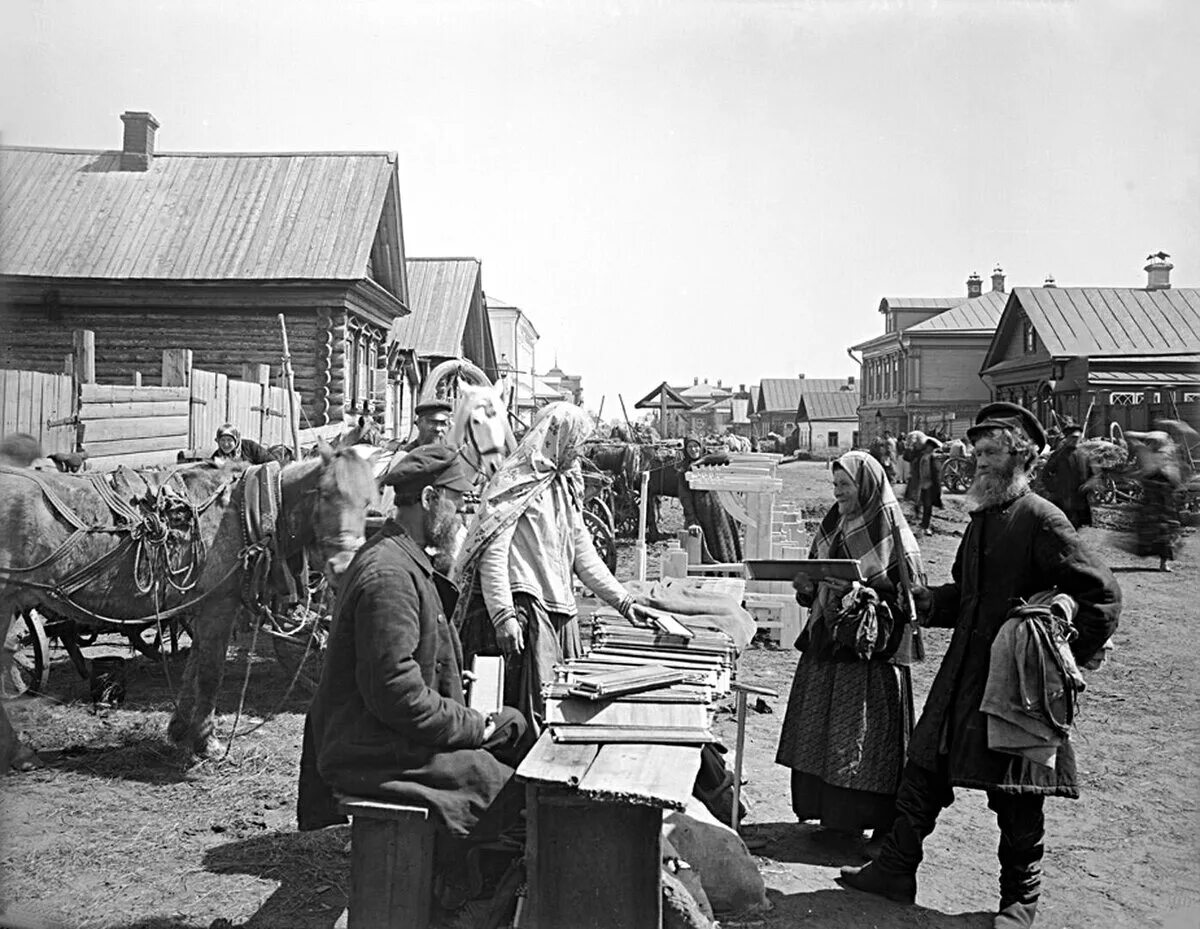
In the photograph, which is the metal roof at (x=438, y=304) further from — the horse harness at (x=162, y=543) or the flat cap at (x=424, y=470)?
the flat cap at (x=424, y=470)

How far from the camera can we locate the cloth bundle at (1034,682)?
11.2 feet

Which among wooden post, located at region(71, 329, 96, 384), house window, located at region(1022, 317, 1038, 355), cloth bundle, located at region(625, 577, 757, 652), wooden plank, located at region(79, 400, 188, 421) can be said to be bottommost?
cloth bundle, located at region(625, 577, 757, 652)

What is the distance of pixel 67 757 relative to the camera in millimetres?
5473

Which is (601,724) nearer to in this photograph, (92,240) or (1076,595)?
(1076,595)

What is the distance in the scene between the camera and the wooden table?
2.84 meters

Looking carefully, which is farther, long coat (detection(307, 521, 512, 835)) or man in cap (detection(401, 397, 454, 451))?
man in cap (detection(401, 397, 454, 451))

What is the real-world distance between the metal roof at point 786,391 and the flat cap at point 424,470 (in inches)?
3107

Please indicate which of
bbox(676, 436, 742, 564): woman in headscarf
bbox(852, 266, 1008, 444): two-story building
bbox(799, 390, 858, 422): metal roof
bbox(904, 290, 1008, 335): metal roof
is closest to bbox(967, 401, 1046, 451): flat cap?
bbox(676, 436, 742, 564): woman in headscarf

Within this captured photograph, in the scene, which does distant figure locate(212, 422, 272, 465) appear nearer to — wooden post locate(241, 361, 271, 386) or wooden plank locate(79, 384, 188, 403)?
wooden plank locate(79, 384, 188, 403)

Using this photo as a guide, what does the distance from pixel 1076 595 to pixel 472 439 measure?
378 cm

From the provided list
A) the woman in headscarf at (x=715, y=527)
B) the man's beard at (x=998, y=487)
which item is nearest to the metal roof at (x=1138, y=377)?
the woman in headscarf at (x=715, y=527)

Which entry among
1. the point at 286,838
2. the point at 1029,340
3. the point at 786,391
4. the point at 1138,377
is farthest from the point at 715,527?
the point at 786,391

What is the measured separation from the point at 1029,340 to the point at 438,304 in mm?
19034

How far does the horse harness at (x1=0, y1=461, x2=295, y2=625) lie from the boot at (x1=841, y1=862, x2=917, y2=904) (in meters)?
3.44
